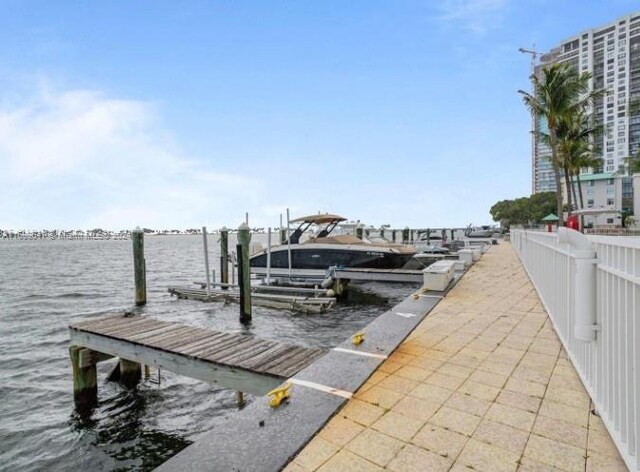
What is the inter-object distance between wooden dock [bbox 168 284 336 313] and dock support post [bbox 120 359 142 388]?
5496mm

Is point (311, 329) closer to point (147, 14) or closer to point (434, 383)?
point (434, 383)

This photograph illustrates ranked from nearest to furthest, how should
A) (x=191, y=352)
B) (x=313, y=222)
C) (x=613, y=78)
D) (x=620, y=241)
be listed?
(x=620, y=241) → (x=191, y=352) → (x=313, y=222) → (x=613, y=78)

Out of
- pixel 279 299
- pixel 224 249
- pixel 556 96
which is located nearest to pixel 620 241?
pixel 279 299

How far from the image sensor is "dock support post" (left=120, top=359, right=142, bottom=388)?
6707 mm

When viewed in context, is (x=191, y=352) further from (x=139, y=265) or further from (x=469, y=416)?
(x=139, y=265)

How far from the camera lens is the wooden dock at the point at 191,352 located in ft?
13.9

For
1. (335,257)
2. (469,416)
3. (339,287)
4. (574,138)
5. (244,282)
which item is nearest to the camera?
(469,416)

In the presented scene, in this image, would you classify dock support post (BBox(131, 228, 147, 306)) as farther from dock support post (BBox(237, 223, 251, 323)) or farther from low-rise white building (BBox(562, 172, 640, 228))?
low-rise white building (BBox(562, 172, 640, 228))

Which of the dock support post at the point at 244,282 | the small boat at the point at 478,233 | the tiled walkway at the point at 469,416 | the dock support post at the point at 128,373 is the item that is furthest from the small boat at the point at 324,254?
the small boat at the point at 478,233

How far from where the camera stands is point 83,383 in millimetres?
6004

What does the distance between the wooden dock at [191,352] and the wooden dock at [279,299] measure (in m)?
5.65

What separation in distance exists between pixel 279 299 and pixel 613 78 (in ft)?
414

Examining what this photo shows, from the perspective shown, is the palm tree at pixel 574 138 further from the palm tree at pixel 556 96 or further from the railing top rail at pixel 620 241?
the railing top rail at pixel 620 241

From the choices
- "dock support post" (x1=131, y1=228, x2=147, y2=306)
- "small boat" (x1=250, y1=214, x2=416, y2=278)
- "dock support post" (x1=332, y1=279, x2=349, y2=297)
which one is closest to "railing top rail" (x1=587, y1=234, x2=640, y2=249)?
"dock support post" (x1=332, y1=279, x2=349, y2=297)
